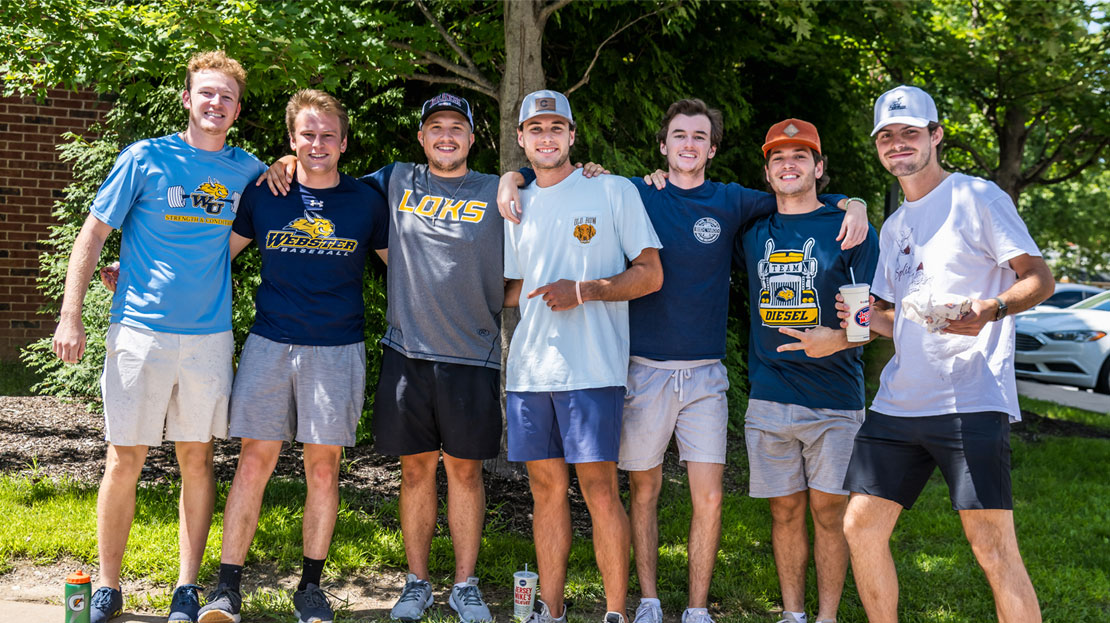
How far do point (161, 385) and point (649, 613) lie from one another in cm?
240

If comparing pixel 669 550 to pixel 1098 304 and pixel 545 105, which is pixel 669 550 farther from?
pixel 1098 304

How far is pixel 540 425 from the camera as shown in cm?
383

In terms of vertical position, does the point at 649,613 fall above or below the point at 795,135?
below

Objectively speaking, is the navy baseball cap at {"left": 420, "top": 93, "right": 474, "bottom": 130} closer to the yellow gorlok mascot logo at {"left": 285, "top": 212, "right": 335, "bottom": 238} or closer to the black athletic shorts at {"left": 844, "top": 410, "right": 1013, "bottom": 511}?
the yellow gorlok mascot logo at {"left": 285, "top": 212, "right": 335, "bottom": 238}

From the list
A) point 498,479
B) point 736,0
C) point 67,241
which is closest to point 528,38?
point 736,0

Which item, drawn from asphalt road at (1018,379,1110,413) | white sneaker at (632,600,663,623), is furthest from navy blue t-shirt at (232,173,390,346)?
asphalt road at (1018,379,1110,413)

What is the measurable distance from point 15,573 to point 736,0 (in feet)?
18.3

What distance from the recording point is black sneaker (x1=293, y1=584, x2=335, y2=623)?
12.8ft

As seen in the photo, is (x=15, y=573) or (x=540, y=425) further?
(x=15, y=573)

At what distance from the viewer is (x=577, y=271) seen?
151 inches

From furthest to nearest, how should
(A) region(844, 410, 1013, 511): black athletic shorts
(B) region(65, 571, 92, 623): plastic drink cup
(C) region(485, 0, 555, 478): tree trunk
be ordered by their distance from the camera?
(C) region(485, 0, 555, 478): tree trunk < (B) region(65, 571, 92, 623): plastic drink cup < (A) region(844, 410, 1013, 511): black athletic shorts

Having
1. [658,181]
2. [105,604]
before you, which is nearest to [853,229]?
[658,181]

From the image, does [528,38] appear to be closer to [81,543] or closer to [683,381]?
[683,381]

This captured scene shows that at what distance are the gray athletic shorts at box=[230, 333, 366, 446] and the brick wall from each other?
22.0ft
